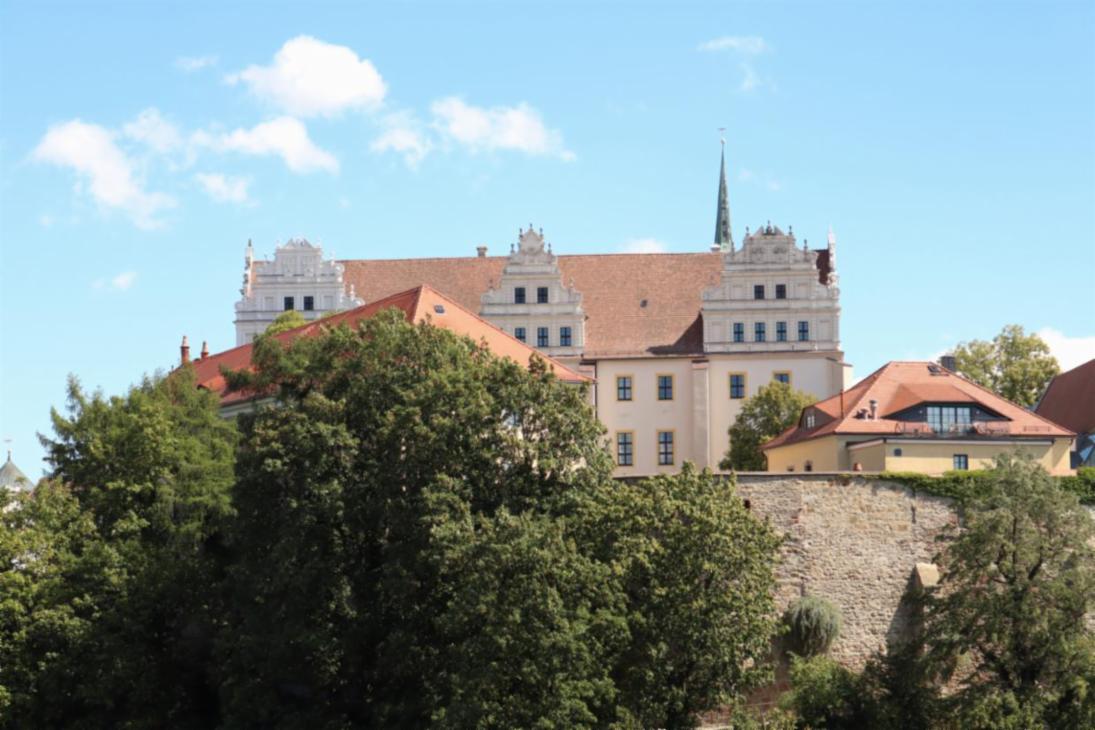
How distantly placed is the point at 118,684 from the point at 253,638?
5345 millimetres

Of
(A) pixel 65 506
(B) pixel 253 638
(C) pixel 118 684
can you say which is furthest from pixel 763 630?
(A) pixel 65 506

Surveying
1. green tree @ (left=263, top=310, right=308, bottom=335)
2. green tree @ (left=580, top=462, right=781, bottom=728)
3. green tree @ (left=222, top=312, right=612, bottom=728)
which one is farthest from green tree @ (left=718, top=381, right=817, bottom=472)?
green tree @ (left=580, top=462, right=781, bottom=728)

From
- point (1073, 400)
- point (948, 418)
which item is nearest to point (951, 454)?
point (948, 418)

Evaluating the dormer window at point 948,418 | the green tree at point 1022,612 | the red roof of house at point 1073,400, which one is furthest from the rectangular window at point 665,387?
the green tree at point 1022,612

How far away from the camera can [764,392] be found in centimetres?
6153

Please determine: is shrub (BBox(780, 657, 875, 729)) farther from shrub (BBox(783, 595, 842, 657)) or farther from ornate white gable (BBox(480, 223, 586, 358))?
ornate white gable (BBox(480, 223, 586, 358))

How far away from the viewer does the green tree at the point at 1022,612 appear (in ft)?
122

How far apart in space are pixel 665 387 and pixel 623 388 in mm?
1488

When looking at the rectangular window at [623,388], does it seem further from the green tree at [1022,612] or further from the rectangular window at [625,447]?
the green tree at [1022,612]

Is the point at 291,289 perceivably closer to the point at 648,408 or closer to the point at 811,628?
the point at 648,408

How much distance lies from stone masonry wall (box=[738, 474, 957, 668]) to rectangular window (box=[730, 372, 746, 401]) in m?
24.3

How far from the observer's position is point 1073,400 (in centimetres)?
6312

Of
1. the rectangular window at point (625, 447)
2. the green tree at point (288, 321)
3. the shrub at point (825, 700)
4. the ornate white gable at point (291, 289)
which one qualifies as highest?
the ornate white gable at point (291, 289)

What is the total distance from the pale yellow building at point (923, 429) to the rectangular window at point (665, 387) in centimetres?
1421
